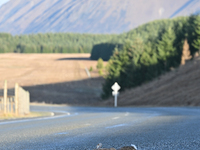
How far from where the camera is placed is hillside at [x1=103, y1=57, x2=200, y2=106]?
3928 cm

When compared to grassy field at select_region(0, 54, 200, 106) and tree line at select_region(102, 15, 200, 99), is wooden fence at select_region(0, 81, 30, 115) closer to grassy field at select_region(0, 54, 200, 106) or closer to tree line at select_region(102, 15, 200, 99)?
grassy field at select_region(0, 54, 200, 106)

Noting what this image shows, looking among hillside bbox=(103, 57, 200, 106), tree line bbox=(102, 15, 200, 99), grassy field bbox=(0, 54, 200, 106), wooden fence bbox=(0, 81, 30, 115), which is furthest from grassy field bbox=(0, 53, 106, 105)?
wooden fence bbox=(0, 81, 30, 115)

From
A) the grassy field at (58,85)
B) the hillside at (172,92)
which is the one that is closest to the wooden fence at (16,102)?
the hillside at (172,92)

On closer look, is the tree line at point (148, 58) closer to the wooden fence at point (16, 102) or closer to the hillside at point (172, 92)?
the hillside at point (172, 92)

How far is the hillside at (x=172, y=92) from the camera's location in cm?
3928

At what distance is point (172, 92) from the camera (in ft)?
145

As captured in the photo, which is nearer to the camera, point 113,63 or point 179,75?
point 179,75

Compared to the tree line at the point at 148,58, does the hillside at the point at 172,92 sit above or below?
below

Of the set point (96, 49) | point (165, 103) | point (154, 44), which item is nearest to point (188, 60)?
point (154, 44)

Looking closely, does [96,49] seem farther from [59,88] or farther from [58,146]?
[58,146]

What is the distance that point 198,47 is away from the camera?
62844 millimetres

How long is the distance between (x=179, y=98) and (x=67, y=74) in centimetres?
5837

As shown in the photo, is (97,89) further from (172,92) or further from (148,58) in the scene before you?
(172,92)

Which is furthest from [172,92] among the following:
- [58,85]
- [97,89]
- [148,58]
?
[58,85]
